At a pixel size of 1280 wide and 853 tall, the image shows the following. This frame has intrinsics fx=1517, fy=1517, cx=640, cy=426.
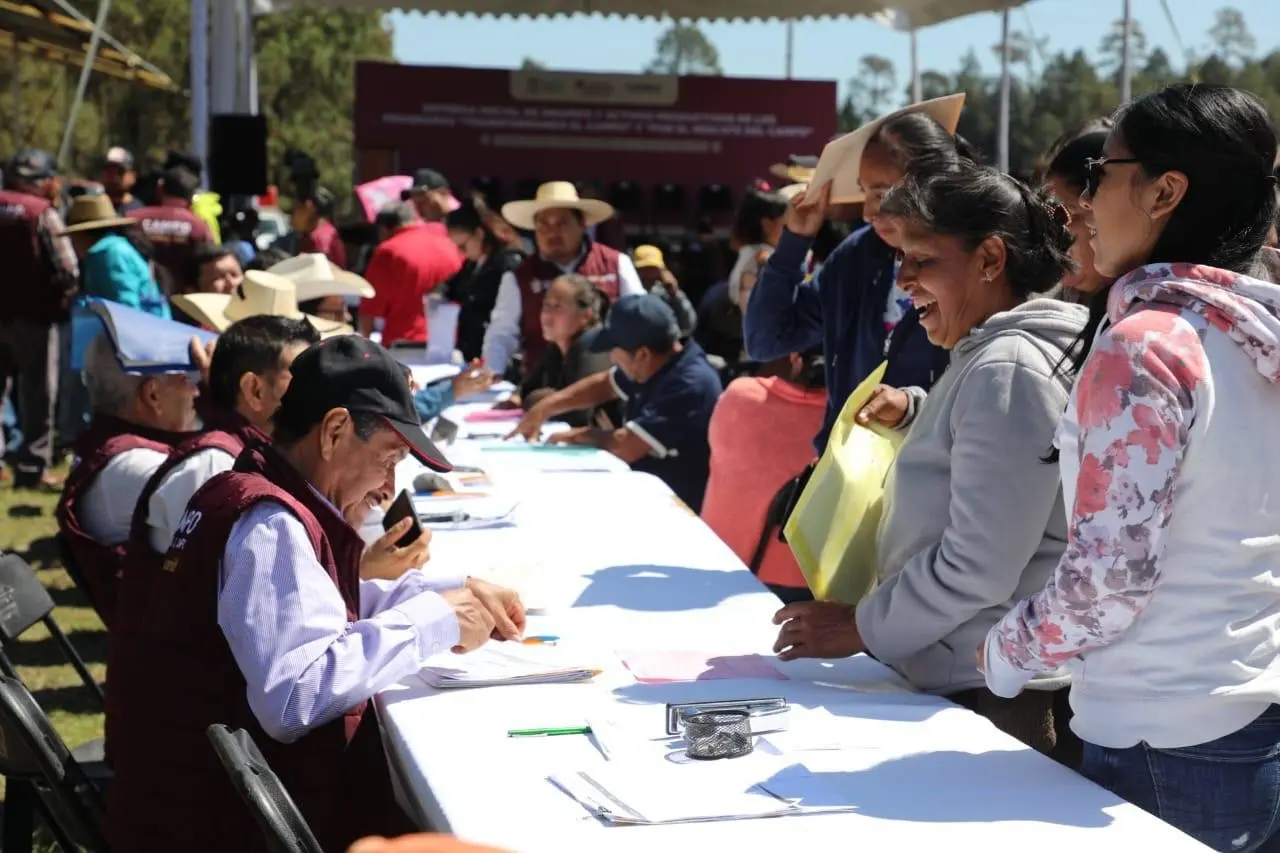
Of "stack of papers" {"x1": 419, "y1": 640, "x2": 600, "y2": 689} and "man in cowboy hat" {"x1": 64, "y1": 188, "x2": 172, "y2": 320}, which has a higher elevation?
"man in cowboy hat" {"x1": 64, "y1": 188, "x2": 172, "y2": 320}

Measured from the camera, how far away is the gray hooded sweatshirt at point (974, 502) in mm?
1994

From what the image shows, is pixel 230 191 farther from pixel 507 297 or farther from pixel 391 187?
pixel 507 297

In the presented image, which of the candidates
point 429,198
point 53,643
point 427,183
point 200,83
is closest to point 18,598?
point 53,643

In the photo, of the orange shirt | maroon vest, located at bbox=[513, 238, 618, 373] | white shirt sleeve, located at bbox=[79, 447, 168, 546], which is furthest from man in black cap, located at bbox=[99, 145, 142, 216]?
the orange shirt

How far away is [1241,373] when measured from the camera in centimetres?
156

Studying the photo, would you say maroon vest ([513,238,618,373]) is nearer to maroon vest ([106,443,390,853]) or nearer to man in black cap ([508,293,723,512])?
man in black cap ([508,293,723,512])

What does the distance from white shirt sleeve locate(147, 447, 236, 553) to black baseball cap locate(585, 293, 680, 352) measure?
5.76ft

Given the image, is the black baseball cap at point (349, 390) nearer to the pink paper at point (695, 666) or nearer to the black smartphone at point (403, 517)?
the pink paper at point (695, 666)

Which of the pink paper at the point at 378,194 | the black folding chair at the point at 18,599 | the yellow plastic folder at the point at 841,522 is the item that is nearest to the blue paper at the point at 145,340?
the black folding chair at the point at 18,599

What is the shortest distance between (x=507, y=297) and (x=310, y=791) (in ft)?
13.9

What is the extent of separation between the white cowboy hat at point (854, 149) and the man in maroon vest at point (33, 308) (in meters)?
5.61

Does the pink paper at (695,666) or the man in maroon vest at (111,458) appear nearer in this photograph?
the pink paper at (695,666)

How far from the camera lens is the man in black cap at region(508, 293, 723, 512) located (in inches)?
177

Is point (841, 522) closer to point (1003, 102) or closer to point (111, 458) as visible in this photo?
point (111, 458)
